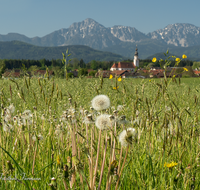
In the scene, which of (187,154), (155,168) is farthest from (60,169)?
(187,154)

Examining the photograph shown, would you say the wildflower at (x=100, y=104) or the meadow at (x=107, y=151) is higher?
the wildflower at (x=100, y=104)

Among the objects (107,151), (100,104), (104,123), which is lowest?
(107,151)

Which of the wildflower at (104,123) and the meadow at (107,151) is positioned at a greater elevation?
the wildflower at (104,123)

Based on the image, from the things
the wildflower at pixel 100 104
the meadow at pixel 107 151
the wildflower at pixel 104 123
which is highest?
the wildflower at pixel 100 104

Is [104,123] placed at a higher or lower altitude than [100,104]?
lower

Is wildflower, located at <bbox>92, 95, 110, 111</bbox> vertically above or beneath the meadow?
above

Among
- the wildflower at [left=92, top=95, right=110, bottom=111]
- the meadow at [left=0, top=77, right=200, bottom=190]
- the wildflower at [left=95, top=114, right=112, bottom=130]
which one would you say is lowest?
the meadow at [left=0, top=77, right=200, bottom=190]

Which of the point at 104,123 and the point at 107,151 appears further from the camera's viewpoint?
the point at 107,151

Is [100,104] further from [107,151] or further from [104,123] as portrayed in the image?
[107,151]

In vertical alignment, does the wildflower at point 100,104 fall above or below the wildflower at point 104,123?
above

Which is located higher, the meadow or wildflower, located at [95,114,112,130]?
wildflower, located at [95,114,112,130]

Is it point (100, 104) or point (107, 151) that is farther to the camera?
point (107, 151)

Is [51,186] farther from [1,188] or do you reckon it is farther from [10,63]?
[10,63]

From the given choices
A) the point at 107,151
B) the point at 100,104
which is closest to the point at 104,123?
the point at 100,104
